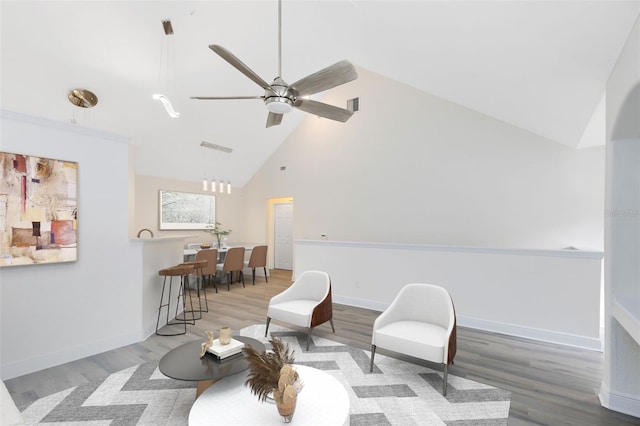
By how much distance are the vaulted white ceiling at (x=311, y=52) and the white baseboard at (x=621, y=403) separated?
2.55m

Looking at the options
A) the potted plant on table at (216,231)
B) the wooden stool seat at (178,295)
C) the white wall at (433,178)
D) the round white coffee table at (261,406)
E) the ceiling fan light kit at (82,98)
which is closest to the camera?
the round white coffee table at (261,406)

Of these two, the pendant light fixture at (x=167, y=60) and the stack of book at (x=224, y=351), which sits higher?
the pendant light fixture at (x=167, y=60)

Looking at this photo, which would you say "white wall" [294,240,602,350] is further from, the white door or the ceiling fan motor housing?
the white door

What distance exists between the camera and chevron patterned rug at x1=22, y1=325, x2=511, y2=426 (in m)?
2.21

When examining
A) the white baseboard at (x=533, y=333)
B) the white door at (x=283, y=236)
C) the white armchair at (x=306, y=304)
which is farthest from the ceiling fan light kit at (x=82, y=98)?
the white baseboard at (x=533, y=333)

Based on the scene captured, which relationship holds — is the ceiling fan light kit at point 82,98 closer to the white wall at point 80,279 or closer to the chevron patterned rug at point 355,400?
the white wall at point 80,279

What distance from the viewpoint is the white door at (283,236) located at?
883 cm

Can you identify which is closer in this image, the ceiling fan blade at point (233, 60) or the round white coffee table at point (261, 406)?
the round white coffee table at point (261, 406)

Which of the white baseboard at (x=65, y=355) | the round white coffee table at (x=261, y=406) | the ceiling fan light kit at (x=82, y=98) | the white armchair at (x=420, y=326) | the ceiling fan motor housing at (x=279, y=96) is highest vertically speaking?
the ceiling fan light kit at (x=82, y=98)

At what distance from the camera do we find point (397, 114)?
611cm

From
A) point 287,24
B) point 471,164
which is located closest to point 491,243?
point 471,164

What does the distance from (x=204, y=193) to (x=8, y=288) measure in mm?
5605

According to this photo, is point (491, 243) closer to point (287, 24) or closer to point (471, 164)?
point (471, 164)

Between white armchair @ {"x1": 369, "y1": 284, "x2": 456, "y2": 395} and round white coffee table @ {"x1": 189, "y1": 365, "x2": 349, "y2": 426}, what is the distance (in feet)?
2.84
